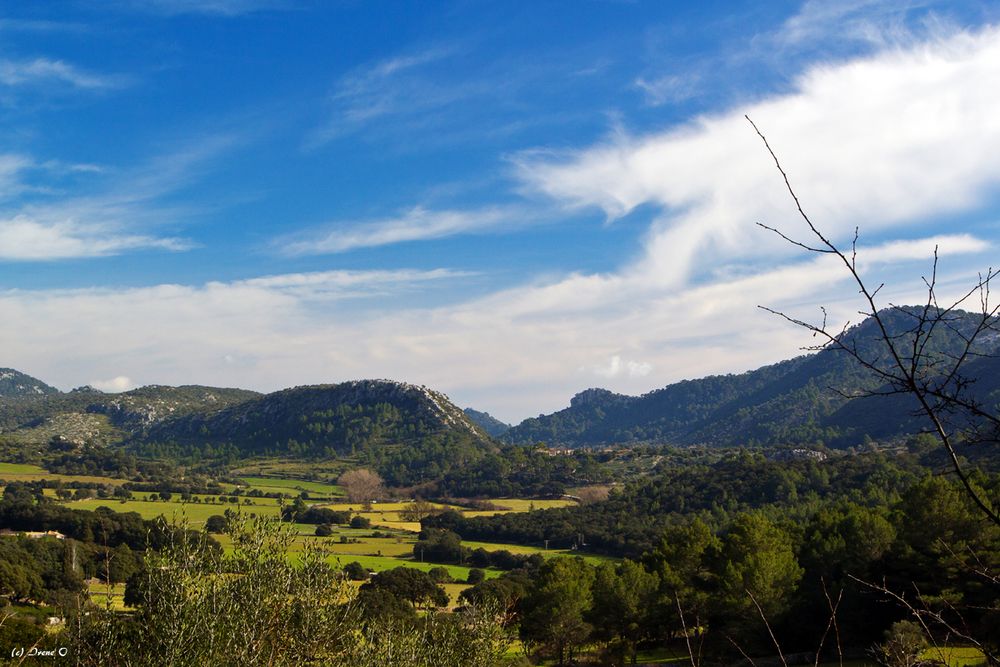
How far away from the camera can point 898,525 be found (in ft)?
167

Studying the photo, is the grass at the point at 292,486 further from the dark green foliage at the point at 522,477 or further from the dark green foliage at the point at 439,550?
the dark green foliage at the point at 439,550

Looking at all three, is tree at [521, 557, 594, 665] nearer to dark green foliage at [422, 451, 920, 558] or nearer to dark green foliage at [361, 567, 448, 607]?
dark green foliage at [361, 567, 448, 607]

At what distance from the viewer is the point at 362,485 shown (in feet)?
593

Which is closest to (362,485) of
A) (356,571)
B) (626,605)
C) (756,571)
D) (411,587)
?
(356,571)

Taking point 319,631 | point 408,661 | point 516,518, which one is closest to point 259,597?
point 319,631

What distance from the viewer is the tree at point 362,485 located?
166000mm

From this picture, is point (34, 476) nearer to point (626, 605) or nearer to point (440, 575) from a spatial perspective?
point (440, 575)

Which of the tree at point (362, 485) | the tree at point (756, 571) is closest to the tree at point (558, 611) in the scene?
the tree at point (756, 571)

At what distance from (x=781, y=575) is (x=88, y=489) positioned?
135m

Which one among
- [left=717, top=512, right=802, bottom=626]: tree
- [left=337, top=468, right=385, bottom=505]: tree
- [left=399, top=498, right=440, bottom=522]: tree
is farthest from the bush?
[left=337, top=468, right=385, bottom=505]: tree

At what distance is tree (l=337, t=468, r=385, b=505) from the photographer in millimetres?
166000

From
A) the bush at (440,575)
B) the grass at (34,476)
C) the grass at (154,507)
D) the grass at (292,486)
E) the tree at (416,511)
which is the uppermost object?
the grass at (34,476)

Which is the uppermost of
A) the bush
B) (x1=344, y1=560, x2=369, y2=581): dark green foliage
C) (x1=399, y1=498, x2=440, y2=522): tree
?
(x1=344, y1=560, x2=369, y2=581): dark green foliage

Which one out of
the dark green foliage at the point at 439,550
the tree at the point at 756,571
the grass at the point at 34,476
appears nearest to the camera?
the tree at the point at 756,571
